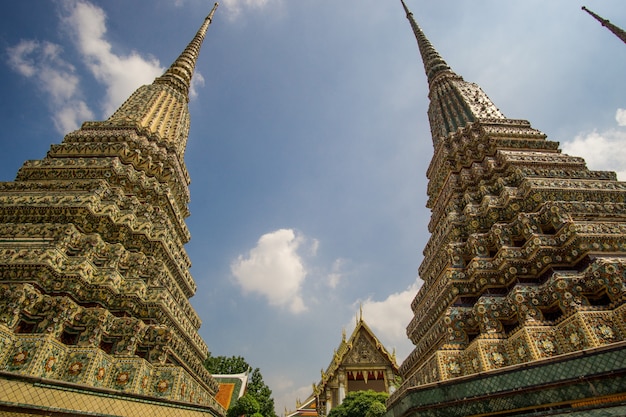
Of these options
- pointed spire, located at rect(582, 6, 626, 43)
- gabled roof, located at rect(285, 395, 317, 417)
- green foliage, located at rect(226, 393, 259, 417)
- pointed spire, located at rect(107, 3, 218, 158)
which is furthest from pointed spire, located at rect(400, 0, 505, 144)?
gabled roof, located at rect(285, 395, 317, 417)

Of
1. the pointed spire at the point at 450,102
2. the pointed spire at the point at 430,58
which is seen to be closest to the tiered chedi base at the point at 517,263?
the pointed spire at the point at 450,102

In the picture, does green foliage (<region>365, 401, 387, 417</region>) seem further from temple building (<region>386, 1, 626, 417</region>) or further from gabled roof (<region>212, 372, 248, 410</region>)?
gabled roof (<region>212, 372, 248, 410</region>)

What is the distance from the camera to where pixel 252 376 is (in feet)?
86.5

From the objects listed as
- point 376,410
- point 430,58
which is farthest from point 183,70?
point 376,410

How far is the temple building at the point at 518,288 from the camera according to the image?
20.0 ft

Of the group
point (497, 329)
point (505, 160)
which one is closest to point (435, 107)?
point (505, 160)

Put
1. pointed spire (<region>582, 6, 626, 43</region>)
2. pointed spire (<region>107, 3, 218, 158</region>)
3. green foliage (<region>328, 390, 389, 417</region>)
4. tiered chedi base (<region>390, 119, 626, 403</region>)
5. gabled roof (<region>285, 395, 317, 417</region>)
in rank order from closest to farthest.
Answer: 1. tiered chedi base (<region>390, 119, 626, 403</region>)
2. pointed spire (<region>582, 6, 626, 43</region>)
3. pointed spire (<region>107, 3, 218, 158</region>)
4. green foliage (<region>328, 390, 389, 417</region>)
5. gabled roof (<region>285, 395, 317, 417</region>)

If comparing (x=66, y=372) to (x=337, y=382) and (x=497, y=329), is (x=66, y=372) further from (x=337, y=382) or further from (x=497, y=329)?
(x=337, y=382)

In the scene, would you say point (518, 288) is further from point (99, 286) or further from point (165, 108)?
point (165, 108)

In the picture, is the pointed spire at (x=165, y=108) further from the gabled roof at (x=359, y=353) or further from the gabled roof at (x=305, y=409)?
the gabled roof at (x=305, y=409)

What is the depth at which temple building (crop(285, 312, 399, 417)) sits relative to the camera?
1039 inches

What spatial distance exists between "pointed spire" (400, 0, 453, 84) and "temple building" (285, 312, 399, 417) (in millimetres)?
18285

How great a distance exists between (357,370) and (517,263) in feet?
69.0

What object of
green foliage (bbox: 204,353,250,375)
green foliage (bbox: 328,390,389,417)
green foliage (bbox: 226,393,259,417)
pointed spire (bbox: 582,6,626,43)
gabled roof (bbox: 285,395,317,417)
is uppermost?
pointed spire (bbox: 582,6,626,43)
